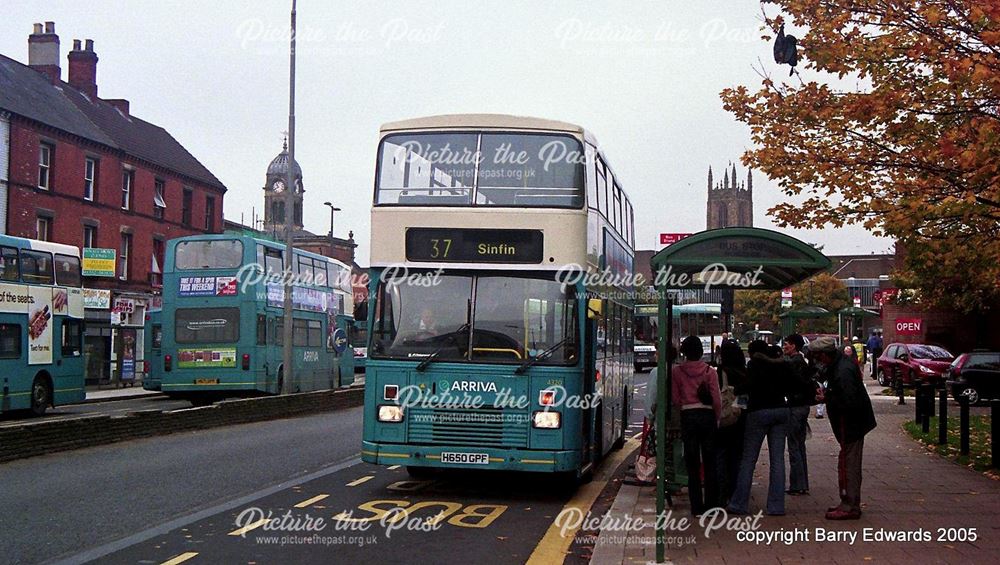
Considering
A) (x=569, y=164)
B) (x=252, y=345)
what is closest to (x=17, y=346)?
(x=252, y=345)

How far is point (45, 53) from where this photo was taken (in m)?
49.3

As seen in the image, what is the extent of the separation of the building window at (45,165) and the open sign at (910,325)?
119ft

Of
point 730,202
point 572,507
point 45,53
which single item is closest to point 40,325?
point 572,507

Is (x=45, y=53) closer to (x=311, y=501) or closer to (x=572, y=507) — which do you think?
(x=311, y=501)

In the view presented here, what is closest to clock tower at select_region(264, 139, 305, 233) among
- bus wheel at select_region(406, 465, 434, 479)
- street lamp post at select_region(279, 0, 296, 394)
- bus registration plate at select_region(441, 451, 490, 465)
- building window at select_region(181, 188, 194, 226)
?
building window at select_region(181, 188, 194, 226)

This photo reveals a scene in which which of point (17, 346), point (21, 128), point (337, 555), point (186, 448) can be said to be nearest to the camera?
point (337, 555)

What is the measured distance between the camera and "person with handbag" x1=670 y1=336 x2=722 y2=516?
1041 cm

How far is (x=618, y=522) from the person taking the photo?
10.1m

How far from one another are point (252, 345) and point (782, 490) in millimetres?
19764

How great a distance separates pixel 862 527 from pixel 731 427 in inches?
67.0

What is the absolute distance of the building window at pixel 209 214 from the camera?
57388 mm

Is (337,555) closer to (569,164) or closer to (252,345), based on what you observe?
(569,164)

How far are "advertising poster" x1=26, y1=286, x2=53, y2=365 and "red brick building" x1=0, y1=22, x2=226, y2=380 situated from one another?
50.5 ft

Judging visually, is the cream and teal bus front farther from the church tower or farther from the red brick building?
the church tower
